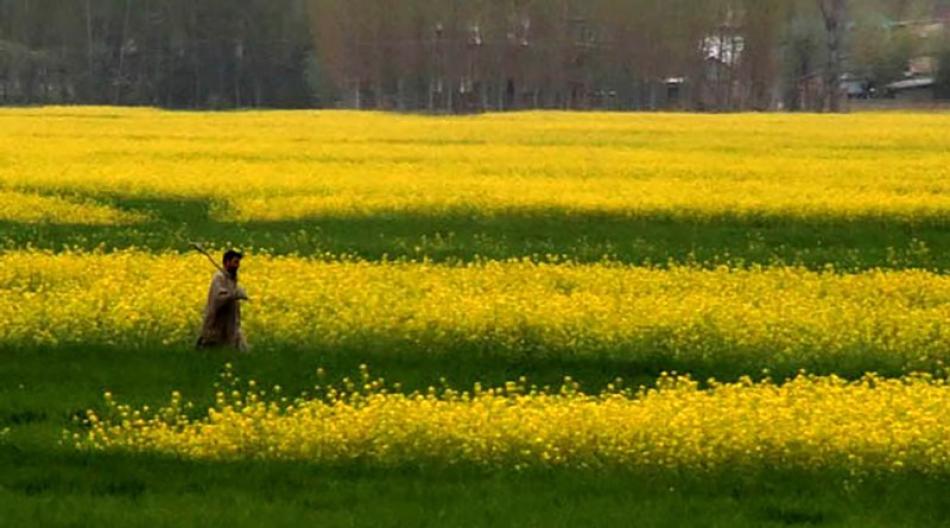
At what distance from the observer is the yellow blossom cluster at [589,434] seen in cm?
1276

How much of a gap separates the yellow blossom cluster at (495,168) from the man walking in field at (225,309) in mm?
15928

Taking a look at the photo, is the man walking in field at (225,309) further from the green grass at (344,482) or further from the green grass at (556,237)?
the green grass at (556,237)

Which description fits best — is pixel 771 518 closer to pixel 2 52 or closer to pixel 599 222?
pixel 599 222

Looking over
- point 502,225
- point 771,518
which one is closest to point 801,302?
point 771,518

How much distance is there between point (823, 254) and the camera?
91.8 ft

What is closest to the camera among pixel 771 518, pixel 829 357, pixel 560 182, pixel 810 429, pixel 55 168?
pixel 771 518

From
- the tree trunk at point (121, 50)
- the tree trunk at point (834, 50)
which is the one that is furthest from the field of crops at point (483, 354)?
the tree trunk at point (121, 50)

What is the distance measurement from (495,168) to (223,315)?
93.9 ft

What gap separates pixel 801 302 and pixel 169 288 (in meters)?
7.68

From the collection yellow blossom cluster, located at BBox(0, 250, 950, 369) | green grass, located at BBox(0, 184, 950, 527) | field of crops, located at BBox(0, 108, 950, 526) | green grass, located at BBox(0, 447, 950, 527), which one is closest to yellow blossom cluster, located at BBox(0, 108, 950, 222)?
field of crops, located at BBox(0, 108, 950, 526)

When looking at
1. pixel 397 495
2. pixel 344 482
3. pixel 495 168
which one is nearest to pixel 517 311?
pixel 344 482

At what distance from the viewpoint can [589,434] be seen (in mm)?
13156

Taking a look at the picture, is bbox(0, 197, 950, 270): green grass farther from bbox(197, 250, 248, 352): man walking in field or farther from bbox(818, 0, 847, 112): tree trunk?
bbox(818, 0, 847, 112): tree trunk

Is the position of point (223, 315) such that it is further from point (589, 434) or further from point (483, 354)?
point (589, 434)
